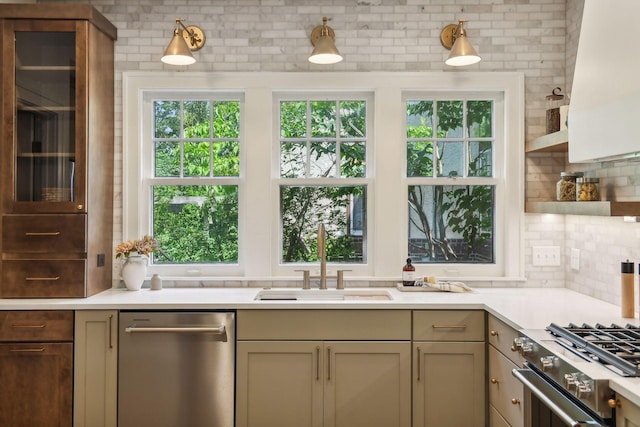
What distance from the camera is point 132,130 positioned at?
3.57 meters

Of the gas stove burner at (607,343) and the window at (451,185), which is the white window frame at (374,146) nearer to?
the window at (451,185)

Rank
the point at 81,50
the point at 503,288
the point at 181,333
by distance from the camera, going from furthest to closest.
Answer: the point at 503,288 → the point at 81,50 → the point at 181,333

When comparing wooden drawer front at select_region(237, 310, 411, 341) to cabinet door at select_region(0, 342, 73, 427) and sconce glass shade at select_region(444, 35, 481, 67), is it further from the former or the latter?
sconce glass shade at select_region(444, 35, 481, 67)

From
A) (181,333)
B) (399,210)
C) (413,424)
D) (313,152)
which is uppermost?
(313,152)

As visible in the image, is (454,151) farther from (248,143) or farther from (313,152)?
(248,143)

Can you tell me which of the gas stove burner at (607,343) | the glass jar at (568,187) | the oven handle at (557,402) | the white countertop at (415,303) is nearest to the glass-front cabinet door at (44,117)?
the white countertop at (415,303)

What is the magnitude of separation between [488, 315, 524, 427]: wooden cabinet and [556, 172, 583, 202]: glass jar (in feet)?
2.77

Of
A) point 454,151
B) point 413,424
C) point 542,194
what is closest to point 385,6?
point 454,151

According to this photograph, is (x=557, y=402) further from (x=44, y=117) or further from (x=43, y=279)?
(x=44, y=117)

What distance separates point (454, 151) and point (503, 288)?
3.17ft

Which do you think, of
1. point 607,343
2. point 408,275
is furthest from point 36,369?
point 607,343

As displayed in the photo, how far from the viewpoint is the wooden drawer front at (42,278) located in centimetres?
312

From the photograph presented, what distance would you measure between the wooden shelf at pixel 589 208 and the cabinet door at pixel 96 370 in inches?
99.7

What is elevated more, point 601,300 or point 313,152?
point 313,152
